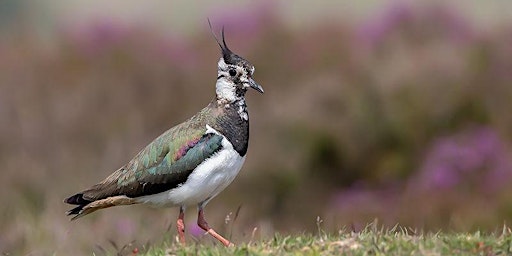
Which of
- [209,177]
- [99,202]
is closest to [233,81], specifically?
[209,177]

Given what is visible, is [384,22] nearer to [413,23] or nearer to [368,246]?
[413,23]

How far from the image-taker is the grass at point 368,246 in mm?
7629

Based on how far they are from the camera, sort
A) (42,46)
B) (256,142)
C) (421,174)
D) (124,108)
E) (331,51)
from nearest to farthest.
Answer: (421,174) → (256,142) → (124,108) → (331,51) → (42,46)

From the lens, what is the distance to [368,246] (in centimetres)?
772

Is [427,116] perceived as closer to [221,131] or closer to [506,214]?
[506,214]

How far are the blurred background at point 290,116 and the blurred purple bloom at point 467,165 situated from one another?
0.10 ft

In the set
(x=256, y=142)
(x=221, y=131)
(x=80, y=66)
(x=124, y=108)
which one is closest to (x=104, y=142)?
(x=124, y=108)

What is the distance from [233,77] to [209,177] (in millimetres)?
937

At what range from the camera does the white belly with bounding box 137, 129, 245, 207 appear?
877cm

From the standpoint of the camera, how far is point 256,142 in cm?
1861

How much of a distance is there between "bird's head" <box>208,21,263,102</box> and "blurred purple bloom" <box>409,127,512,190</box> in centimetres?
778

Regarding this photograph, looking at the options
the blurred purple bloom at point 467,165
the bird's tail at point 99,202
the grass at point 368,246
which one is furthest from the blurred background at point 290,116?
the grass at point 368,246

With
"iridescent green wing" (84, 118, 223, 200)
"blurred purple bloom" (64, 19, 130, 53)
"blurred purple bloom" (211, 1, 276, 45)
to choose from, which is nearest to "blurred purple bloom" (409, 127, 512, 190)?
"blurred purple bloom" (211, 1, 276, 45)

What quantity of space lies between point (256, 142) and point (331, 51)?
16.1ft
